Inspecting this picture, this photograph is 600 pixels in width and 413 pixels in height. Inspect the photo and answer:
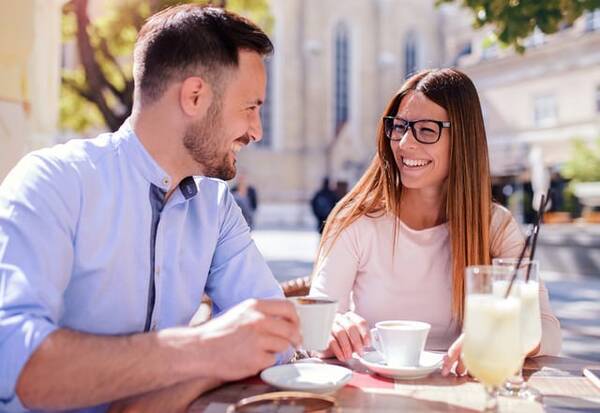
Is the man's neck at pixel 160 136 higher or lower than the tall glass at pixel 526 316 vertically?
higher

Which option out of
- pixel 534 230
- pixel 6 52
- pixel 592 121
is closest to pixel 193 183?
pixel 534 230

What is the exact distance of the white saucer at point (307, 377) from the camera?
138 centimetres

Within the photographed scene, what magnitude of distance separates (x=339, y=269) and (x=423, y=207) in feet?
1.33

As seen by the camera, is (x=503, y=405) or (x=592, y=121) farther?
(x=592, y=121)

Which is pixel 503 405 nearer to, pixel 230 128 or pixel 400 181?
pixel 230 128

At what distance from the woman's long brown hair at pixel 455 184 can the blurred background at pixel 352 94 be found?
0.87ft

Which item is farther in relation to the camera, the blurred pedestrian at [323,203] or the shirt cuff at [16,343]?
the blurred pedestrian at [323,203]

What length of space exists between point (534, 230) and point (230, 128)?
759 millimetres

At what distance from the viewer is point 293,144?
31844 millimetres

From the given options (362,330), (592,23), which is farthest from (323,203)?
(592,23)

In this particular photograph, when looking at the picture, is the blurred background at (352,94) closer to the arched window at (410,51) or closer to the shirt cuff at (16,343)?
the arched window at (410,51)

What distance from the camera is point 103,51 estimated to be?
11.8 meters

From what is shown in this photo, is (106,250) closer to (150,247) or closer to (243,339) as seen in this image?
(150,247)

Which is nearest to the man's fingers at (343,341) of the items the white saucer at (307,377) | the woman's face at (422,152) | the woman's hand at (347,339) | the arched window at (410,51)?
the woman's hand at (347,339)
